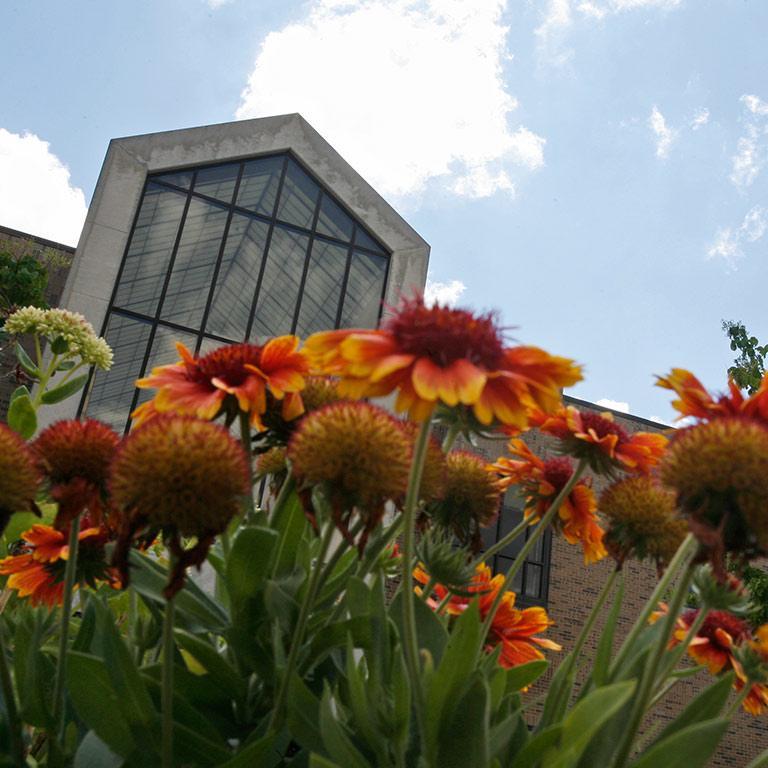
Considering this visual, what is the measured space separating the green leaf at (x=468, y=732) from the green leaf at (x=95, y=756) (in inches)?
9.9

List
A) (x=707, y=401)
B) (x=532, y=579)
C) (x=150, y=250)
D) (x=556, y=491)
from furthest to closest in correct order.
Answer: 1. (x=532, y=579)
2. (x=150, y=250)
3. (x=556, y=491)
4. (x=707, y=401)

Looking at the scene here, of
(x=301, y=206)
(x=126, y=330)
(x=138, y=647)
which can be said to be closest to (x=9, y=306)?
(x=126, y=330)

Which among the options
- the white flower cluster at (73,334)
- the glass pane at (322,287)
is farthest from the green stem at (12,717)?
the glass pane at (322,287)

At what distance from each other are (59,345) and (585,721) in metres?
2.06

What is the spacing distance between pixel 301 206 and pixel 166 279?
204 cm

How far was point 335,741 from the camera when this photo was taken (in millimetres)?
543

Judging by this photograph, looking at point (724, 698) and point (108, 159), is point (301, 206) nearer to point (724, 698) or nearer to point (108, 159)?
point (108, 159)

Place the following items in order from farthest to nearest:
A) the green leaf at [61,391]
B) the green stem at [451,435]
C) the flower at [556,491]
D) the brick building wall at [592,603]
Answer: the brick building wall at [592,603], the green leaf at [61,391], the flower at [556,491], the green stem at [451,435]

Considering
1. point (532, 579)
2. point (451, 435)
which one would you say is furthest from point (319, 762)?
point (532, 579)

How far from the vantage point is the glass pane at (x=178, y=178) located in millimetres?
9391

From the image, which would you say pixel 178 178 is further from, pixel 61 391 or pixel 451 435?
pixel 451 435

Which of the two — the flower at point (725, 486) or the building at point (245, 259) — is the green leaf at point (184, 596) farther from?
the building at point (245, 259)

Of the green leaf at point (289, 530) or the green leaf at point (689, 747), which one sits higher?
the green leaf at point (289, 530)

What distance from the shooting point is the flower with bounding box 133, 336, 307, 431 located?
28.7 inches
